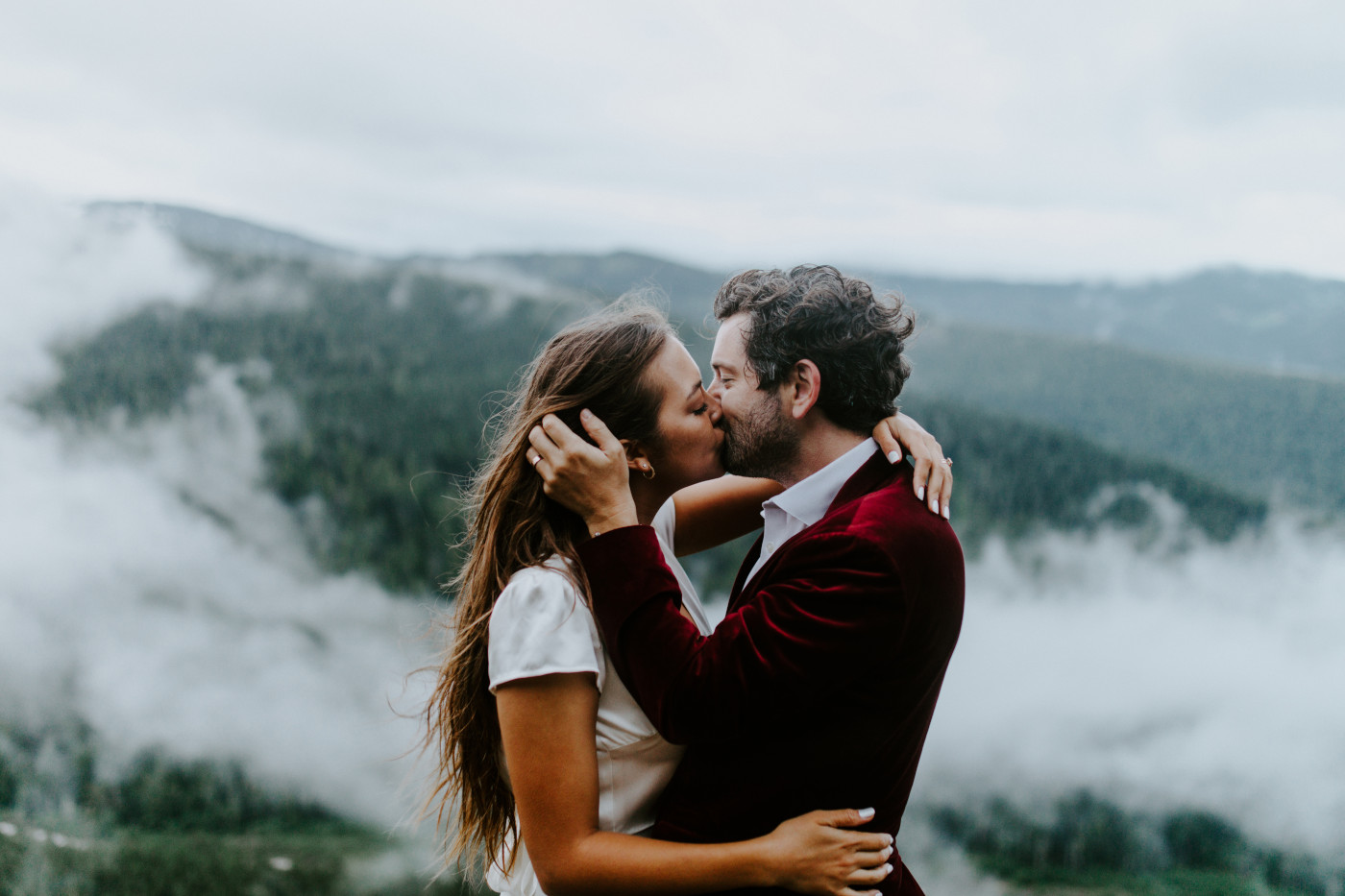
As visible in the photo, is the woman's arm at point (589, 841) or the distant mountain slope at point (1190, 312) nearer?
the woman's arm at point (589, 841)

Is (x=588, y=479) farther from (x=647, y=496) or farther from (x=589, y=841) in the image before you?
(x=589, y=841)

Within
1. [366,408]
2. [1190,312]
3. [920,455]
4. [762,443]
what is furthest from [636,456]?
[1190,312]

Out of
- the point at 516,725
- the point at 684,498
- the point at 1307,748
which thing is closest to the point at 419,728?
the point at 516,725

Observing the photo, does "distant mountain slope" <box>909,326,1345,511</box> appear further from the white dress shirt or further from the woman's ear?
the woman's ear

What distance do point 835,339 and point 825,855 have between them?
1.97 meters

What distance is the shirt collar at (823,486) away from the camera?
10.8ft

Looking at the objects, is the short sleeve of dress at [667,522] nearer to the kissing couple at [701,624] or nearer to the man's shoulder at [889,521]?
the kissing couple at [701,624]

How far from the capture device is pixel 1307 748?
234 feet

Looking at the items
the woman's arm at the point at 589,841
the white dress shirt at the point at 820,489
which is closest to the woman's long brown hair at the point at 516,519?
the woman's arm at the point at 589,841

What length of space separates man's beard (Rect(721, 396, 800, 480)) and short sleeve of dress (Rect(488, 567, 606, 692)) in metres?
1.08

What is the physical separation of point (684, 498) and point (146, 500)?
63841mm

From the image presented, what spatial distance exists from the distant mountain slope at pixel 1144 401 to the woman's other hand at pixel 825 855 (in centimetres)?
4768

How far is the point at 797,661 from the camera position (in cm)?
249

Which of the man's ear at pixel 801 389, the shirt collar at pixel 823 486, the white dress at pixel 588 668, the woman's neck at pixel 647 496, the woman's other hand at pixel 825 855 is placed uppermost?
the man's ear at pixel 801 389
